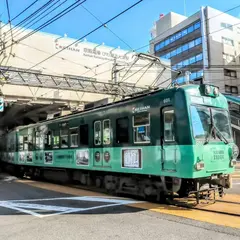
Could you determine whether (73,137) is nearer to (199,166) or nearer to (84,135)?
(84,135)

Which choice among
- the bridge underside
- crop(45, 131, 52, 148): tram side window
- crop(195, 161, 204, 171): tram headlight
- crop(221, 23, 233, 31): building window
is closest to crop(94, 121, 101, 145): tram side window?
crop(45, 131, 52, 148): tram side window

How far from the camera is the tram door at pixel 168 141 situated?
8531 mm

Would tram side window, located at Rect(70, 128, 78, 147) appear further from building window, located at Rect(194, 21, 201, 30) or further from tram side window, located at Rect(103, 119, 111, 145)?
building window, located at Rect(194, 21, 201, 30)

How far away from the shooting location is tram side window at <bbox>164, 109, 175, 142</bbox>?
866 centimetres

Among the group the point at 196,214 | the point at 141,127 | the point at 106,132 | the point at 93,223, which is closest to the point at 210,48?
the point at 106,132

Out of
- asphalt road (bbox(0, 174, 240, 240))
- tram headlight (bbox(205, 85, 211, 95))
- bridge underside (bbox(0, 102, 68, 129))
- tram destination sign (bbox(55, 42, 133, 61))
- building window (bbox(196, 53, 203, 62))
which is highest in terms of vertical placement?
building window (bbox(196, 53, 203, 62))

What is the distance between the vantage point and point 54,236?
245 inches

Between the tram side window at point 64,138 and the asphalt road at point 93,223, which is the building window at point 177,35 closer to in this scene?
the tram side window at point 64,138

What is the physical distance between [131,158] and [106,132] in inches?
64.0

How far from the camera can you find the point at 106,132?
1119 cm

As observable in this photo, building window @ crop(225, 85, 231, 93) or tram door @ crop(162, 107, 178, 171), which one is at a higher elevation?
building window @ crop(225, 85, 231, 93)

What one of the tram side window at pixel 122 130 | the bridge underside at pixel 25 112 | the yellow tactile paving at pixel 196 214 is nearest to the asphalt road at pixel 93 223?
the yellow tactile paving at pixel 196 214

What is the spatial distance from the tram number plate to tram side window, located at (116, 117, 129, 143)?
14.7 inches

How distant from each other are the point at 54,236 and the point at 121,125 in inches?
194
